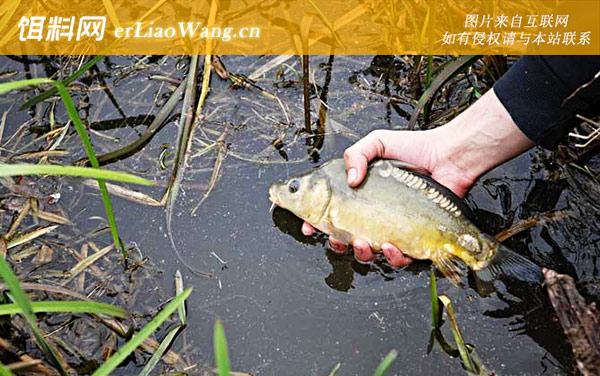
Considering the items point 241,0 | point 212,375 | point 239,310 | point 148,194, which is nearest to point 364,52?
point 241,0

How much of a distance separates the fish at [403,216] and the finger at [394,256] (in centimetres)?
2

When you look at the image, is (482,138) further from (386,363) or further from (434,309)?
(386,363)

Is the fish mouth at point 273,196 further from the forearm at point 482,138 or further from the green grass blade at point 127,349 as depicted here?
the green grass blade at point 127,349

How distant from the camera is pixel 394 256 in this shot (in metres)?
3.01

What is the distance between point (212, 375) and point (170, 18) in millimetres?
2419

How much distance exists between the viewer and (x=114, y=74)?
4.08 metres

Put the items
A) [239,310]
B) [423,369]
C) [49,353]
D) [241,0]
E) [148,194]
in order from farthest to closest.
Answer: [241,0] < [148,194] < [239,310] < [423,369] < [49,353]

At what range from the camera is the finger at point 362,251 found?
9.92 feet

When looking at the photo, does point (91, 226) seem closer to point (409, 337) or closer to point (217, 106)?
point (217, 106)

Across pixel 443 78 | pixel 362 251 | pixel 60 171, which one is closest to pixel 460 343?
pixel 362 251

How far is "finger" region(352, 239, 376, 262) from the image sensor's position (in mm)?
3023

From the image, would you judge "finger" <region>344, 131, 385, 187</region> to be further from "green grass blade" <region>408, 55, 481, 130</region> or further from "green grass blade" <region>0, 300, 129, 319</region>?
"green grass blade" <region>0, 300, 129, 319</region>

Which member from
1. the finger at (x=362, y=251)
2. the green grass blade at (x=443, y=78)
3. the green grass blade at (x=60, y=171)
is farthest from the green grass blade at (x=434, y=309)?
the green grass blade at (x=60, y=171)

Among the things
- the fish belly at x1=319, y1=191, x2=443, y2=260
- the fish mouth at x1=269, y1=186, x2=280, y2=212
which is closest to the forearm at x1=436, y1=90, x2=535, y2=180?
the fish belly at x1=319, y1=191, x2=443, y2=260
